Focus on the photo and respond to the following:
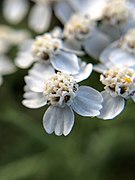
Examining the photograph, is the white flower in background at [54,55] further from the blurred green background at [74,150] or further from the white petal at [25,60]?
the blurred green background at [74,150]

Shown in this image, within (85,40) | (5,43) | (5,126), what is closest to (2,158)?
(5,126)

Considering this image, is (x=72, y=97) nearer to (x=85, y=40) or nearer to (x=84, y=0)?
(x=85, y=40)

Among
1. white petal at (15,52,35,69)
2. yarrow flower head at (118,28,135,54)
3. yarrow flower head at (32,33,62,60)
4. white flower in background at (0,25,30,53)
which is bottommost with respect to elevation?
white flower in background at (0,25,30,53)

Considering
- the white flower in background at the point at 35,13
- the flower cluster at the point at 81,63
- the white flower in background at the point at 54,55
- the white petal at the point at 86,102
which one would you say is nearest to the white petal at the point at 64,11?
the flower cluster at the point at 81,63

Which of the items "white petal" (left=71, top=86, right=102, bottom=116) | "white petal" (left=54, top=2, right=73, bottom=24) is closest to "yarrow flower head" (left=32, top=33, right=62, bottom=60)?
"white petal" (left=71, top=86, right=102, bottom=116)

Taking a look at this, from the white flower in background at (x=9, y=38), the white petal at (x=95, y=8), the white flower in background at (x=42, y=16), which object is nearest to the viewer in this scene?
the white petal at (x=95, y=8)

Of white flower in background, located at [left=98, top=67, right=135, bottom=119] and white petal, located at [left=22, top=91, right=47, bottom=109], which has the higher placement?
white flower in background, located at [left=98, top=67, right=135, bottom=119]

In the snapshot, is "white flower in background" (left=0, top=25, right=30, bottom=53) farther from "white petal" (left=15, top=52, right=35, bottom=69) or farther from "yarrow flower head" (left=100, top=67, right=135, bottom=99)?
"yarrow flower head" (left=100, top=67, right=135, bottom=99)

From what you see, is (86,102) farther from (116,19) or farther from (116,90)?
(116,19)
